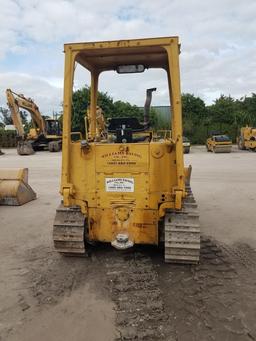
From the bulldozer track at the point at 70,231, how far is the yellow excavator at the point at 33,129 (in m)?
22.1

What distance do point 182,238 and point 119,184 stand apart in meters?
1.02

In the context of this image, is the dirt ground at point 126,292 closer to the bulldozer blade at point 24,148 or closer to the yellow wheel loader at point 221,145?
the bulldozer blade at point 24,148

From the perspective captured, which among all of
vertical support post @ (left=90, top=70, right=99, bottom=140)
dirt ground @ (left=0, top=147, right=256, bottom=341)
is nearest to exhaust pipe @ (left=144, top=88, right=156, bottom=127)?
vertical support post @ (left=90, top=70, right=99, bottom=140)

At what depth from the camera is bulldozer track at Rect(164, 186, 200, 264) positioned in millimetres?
4410

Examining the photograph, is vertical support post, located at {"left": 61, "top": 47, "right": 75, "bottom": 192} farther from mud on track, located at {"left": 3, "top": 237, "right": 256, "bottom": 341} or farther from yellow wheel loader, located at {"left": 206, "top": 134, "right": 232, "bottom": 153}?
yellow wheel loader, located at {"left": 206, "top": 134, "right": 232, "bottom": 153}

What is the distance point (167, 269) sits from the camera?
14.9ft

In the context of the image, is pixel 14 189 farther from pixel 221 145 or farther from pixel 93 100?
pixel 221 145

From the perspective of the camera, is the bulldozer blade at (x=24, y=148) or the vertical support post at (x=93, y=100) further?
the bulldozer blade at (x=24, y=148)

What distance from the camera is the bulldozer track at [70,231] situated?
15.4ft

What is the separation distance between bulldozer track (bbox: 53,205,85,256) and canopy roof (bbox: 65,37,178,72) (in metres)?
2.04

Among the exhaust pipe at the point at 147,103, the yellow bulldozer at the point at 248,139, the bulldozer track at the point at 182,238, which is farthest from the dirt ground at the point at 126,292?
the yellow bulldozer at the point at 248,139

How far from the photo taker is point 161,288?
404 centimetres

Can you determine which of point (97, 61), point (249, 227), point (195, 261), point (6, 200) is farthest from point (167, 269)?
point (6, 200)

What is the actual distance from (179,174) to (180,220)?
0.57 metres
